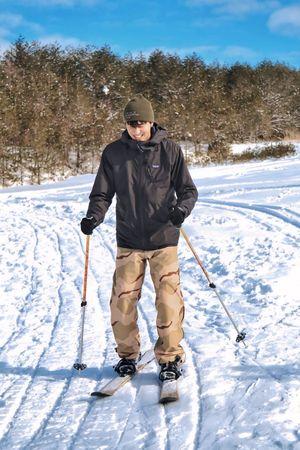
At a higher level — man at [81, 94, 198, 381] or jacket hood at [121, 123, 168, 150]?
jacket hood at [121, 123, 168, 150]

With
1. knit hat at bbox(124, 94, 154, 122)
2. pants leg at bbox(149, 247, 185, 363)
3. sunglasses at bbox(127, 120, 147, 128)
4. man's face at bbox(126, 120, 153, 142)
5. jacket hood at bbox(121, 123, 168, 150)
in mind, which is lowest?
pants leg at bbox(149, 247, 185, 363)

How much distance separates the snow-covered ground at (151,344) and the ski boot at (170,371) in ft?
0.27

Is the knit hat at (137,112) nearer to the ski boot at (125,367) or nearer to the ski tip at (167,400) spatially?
the ski boot at (125,367)

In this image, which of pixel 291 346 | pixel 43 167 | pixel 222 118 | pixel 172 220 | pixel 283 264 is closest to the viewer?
pixel 172 220

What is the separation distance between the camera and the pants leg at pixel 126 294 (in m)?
3.67

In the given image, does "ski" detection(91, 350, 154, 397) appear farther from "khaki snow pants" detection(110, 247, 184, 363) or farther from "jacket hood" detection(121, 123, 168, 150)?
"jacket hood" detection(121, 123, 168, 150)

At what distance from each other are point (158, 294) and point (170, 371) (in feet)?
1.78

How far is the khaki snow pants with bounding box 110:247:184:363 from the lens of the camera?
3656 mm

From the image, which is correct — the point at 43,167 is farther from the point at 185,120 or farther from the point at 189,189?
the point at 189,189

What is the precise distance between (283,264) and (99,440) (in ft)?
14.1

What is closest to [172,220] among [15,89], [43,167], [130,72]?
[43,167]

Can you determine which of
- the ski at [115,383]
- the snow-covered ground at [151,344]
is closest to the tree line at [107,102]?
the snow-covered ground at [151,344]

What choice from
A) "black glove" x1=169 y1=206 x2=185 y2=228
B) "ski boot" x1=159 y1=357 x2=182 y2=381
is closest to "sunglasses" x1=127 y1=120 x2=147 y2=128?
"black glove" x1=169 y1=206 x2=185 y2=228

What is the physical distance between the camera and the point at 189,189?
372 cm
